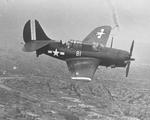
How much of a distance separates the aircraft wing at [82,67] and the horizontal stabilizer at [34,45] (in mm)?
6638

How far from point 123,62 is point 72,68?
410 inches

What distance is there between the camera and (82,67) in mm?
66375

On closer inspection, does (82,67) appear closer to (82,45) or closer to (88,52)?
(88,52)

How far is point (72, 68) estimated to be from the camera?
66.6 meters

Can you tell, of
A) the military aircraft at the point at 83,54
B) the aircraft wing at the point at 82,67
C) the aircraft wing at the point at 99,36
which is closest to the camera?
the aircraft wing at the point at 82,67

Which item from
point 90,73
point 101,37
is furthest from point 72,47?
point 101,37

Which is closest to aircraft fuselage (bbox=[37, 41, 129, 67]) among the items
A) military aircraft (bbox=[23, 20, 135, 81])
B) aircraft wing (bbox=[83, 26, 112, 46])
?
military aircraft (bbox=[23, 20, 135, 81])

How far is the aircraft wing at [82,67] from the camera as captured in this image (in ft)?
204

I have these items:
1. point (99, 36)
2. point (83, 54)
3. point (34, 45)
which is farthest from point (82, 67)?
point (99, 36)

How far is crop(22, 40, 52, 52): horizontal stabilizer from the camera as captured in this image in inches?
2721

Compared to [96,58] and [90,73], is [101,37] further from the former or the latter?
[90,73]

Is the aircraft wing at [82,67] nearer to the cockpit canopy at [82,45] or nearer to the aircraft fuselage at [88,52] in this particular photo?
the aircraft fuselage at [88,52]

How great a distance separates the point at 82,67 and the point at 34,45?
12.2 m

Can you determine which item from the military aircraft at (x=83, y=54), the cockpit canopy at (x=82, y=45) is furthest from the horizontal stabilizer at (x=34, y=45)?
the cockpit canopy at (x=82, y=45)
